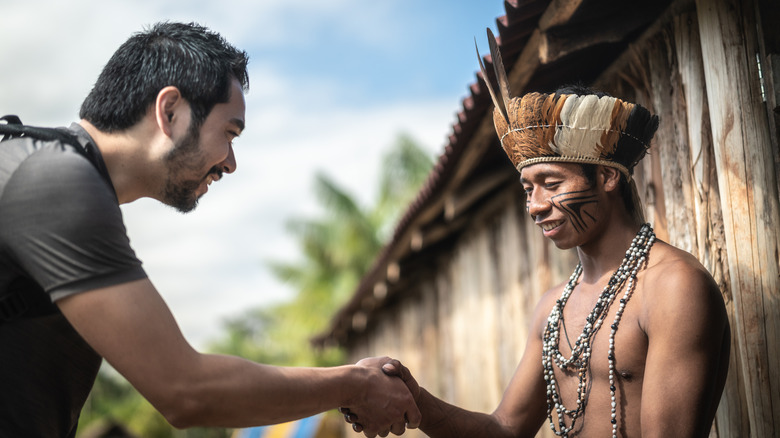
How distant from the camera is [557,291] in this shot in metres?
3.55

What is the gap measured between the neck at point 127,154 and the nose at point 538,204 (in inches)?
56.0

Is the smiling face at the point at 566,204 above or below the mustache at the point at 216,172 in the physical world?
below

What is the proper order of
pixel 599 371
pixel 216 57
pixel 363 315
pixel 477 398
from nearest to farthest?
pixel 216 57
pixel 599 371
pixel 477 398
pixel 363 315

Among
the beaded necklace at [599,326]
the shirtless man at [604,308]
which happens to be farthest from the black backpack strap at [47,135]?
the beaded necklace at [599,326]

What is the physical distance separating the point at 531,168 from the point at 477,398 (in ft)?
17.4

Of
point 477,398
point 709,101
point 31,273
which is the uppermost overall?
point 709,101

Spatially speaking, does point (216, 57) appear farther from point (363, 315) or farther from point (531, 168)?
point (363, 315)

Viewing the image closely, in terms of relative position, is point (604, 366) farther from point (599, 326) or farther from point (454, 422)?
point (454, 422)

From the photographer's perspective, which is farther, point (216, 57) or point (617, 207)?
point (617, 207)

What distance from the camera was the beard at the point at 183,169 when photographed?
2592 millimetres

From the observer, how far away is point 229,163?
2809mm

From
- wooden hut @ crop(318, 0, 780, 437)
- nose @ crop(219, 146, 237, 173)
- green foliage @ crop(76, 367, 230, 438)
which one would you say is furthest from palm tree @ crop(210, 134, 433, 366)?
nose @ crop(219, 146, 237, 173)

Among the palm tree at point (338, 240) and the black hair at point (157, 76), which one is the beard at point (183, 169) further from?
the palm tree at point (338, 240)

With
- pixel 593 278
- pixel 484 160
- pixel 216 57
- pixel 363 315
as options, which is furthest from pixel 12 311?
pixel 363 315
